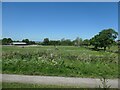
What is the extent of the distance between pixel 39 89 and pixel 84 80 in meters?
2.50

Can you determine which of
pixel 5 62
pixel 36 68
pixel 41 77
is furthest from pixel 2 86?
pixel 5 62

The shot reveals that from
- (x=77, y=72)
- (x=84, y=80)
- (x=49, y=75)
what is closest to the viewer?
(x=84, y=80)

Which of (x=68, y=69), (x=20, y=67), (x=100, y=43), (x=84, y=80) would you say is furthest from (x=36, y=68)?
(x=100, y=43)

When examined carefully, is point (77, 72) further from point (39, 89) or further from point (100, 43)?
point (100, 43)

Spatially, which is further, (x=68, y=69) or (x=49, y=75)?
(x=68, y=69)

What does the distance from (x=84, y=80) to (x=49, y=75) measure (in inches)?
58.7

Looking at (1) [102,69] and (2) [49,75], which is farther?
(1) [102,69]

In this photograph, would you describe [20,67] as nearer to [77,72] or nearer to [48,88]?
[77,72]

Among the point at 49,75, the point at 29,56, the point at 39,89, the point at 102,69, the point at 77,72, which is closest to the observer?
the point at 39,89

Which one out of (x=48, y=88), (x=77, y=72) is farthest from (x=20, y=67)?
(x=48, y=88)

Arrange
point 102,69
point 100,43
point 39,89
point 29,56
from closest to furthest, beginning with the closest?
point 39,89
point 102,69
point 29,56
point 100,43

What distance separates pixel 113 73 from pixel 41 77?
340 cm

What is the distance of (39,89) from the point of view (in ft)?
22.8

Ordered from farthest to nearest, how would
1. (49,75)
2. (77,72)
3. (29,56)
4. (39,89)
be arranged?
1. (29,56)
2. (77,72)
3. (49,75)
4. (39,89)
